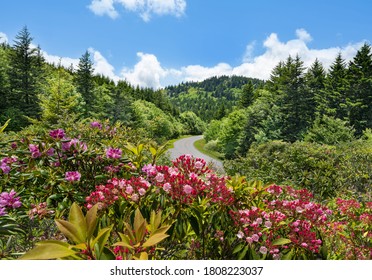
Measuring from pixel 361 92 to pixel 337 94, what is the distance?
2166mm

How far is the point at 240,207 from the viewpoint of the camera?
7.17ft

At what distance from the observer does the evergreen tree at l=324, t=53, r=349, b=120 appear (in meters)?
28.0

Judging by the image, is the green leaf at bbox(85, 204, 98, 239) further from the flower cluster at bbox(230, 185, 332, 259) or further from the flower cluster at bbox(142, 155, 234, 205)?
the flower cluster at bbox(230, 185, 332, 259)

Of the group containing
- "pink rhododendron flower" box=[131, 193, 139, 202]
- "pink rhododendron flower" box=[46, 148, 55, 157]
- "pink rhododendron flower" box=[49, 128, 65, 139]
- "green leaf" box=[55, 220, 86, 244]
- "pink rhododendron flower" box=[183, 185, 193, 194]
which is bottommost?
"green leaf" box=[55, 220, 86, 244]

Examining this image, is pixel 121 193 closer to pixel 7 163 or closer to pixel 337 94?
pixel 7 163

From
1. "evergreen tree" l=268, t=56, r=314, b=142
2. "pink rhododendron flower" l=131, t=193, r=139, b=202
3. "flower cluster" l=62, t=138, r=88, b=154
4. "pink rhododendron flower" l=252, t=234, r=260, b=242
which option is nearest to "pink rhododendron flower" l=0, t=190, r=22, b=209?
"flower cluster" l=62, t=138, r=88, b=154

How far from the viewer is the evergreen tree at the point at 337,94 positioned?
92.0ft

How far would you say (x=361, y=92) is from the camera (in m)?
27.2

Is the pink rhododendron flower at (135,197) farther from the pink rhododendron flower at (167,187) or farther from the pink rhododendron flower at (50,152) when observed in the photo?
the pink rhododendron flower at (50,152)

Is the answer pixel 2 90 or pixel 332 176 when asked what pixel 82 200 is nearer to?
pixel 332 176

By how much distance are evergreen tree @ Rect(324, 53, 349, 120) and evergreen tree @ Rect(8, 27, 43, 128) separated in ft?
103

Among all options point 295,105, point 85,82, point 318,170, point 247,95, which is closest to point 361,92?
point 295,105

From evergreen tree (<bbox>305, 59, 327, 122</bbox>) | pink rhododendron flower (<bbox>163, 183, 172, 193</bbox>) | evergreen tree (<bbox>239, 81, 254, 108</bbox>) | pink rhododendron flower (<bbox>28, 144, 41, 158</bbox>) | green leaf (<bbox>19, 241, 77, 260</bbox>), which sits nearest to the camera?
green leaf (<bbox>19, 241, 77, 260</bbox>)
